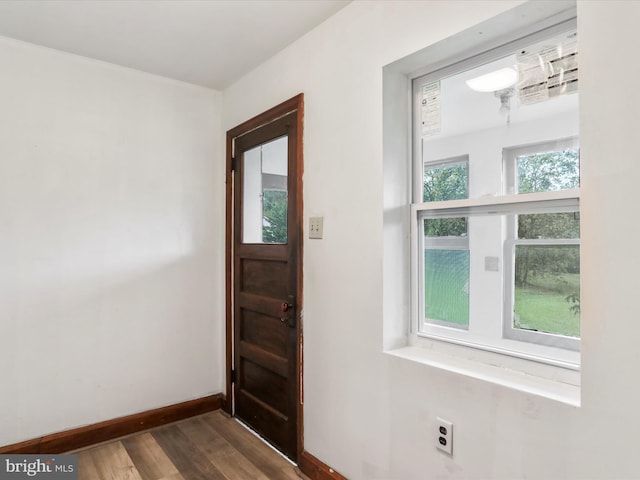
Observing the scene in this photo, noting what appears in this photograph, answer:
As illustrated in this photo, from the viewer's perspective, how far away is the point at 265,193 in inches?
101

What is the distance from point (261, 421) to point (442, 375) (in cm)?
145

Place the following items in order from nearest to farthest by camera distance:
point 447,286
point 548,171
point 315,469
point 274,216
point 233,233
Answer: point 548,171, point 447,286, point 315,469, point 274,216, point 233,233

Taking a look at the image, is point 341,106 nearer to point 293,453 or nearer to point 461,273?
point 461,273

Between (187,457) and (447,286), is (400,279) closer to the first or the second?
(447,286)

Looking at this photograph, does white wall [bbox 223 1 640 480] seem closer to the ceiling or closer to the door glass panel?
the ceiling

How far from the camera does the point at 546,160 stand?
1.38 metres

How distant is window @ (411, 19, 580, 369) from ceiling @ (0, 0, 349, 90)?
2.63 ft

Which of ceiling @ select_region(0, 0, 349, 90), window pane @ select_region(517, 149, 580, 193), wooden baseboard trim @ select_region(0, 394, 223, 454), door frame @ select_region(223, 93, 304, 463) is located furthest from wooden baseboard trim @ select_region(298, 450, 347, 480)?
ceiling @ select_region(0, 0, 349, 90)

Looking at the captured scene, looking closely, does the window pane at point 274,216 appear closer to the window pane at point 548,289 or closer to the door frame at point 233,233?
the door frame at point 233,233

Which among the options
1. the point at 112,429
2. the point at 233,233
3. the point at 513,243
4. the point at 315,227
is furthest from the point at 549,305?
the point at 112,429

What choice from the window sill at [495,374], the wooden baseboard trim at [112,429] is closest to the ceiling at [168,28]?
the window sill at [495,374]

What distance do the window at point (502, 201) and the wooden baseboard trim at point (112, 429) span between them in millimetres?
1866

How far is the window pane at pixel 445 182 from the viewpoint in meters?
1.64

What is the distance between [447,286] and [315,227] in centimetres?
74
